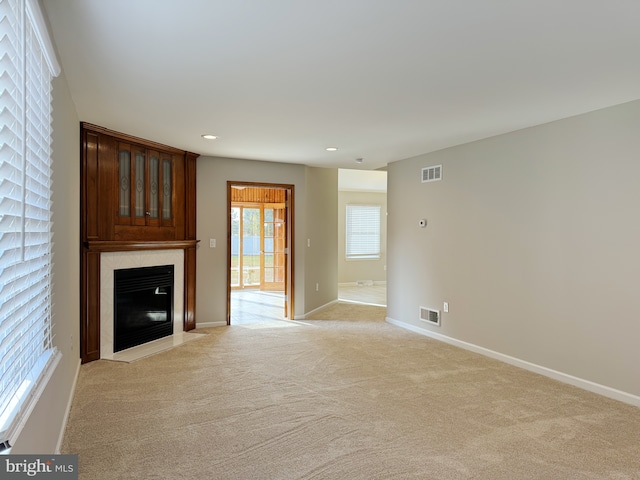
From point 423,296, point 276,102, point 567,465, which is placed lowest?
point 567,465

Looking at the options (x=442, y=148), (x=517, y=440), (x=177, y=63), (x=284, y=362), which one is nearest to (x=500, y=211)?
(x=442, y=148)

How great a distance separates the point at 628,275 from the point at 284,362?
3.19 metres

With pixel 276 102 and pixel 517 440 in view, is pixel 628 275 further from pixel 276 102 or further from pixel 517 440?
pixel 276 102

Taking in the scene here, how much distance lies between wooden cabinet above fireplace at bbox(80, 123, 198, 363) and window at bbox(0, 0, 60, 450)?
2.42m

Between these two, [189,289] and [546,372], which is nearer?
[546,372]

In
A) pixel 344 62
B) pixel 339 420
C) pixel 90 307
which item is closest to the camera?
pixel 344 62

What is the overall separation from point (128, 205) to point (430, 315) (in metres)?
4.02

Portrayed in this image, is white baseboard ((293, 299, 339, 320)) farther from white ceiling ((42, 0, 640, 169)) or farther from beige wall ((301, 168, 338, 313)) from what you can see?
white ceiling ((42, 0, 640, 169))

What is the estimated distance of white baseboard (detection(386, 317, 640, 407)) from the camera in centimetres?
347

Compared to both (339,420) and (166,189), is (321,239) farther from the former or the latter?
(339,420)

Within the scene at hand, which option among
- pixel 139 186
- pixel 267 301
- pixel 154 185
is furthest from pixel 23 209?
pixel 267 301

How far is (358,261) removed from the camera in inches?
430

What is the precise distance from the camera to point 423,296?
5.74 metres

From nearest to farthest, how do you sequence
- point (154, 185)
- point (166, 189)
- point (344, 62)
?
point (344, 62) < point (154, 185) < point (166, 189)
